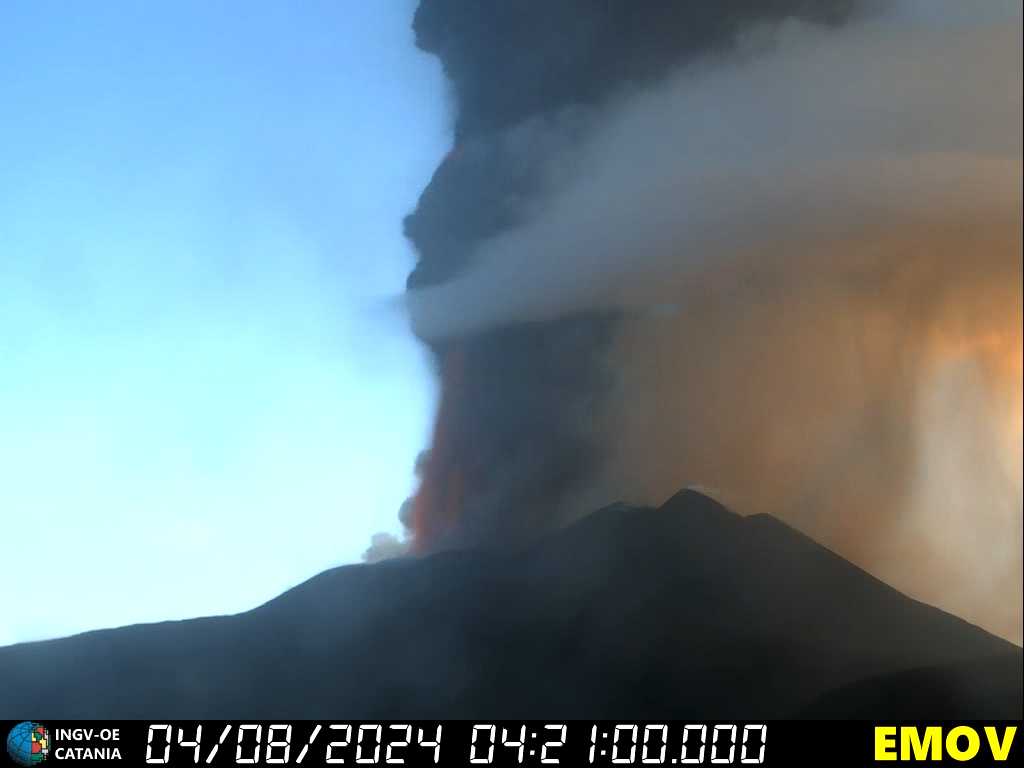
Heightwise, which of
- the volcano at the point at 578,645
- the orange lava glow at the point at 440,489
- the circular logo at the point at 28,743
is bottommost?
the circular logo at the point at 28,743

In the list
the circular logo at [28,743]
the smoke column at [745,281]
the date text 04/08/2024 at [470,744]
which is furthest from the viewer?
the smoke column at [745,281]

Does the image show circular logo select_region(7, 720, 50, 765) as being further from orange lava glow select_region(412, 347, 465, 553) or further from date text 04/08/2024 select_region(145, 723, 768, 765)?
orange lava glow select_region(412, 347, 465, 553)

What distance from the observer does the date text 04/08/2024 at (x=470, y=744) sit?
365cm

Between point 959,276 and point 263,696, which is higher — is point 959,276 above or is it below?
above

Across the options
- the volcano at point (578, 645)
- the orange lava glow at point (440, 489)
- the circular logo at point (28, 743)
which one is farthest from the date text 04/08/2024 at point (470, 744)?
the orange lava glow at point (440, 489)

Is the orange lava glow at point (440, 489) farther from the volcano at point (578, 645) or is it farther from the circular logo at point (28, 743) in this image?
the circular logo at point (28, 743)

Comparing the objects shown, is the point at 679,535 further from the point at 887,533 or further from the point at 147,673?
the point at 147,673

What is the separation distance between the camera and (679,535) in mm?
4082

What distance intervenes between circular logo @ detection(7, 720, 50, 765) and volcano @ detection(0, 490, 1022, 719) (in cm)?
5

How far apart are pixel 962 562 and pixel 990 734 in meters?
0.66

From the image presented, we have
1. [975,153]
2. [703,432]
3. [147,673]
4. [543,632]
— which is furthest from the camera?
[975,153]

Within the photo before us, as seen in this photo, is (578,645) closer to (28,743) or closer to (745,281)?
(745,281)

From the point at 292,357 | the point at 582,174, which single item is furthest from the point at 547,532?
the point at 582,174

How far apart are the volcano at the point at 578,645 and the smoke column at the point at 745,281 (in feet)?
0.48
